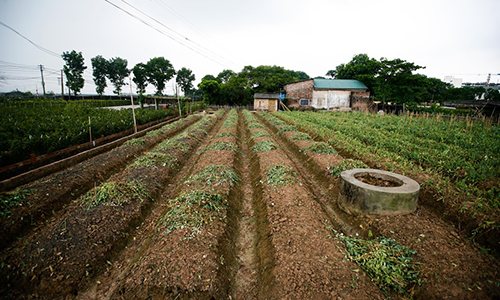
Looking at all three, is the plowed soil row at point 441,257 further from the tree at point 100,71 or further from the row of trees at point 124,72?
the tree at point 100,71

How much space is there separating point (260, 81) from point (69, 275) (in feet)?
145

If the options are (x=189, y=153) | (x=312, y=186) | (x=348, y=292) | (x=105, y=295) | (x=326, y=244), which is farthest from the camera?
(x=189, y=153)

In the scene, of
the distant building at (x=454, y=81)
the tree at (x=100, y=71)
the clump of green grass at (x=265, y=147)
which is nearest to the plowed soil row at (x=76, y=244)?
the clump of green grass at (x=265, y=147)

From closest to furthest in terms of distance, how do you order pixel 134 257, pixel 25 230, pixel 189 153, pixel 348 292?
pixel 348 292
pixel 134 257
pixel 25 230
pixel 189 153

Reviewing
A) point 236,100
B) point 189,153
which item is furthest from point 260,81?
point 189,153

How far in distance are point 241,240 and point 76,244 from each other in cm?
318

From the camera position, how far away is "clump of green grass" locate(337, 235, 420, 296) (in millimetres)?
3076

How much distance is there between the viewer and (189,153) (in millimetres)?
10219

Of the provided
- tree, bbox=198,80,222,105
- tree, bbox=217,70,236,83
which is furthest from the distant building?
tree, bbox=198,80,222,105

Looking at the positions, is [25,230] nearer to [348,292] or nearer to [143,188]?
[143,188]

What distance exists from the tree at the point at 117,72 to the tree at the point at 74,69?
1587 centimetres

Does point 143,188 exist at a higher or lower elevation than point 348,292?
higher

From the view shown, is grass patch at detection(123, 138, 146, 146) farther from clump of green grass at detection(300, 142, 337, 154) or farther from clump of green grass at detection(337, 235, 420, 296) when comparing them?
clump of green grass at detection(337, 235, 420, 296)

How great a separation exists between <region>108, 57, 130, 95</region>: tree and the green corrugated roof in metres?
73.4
